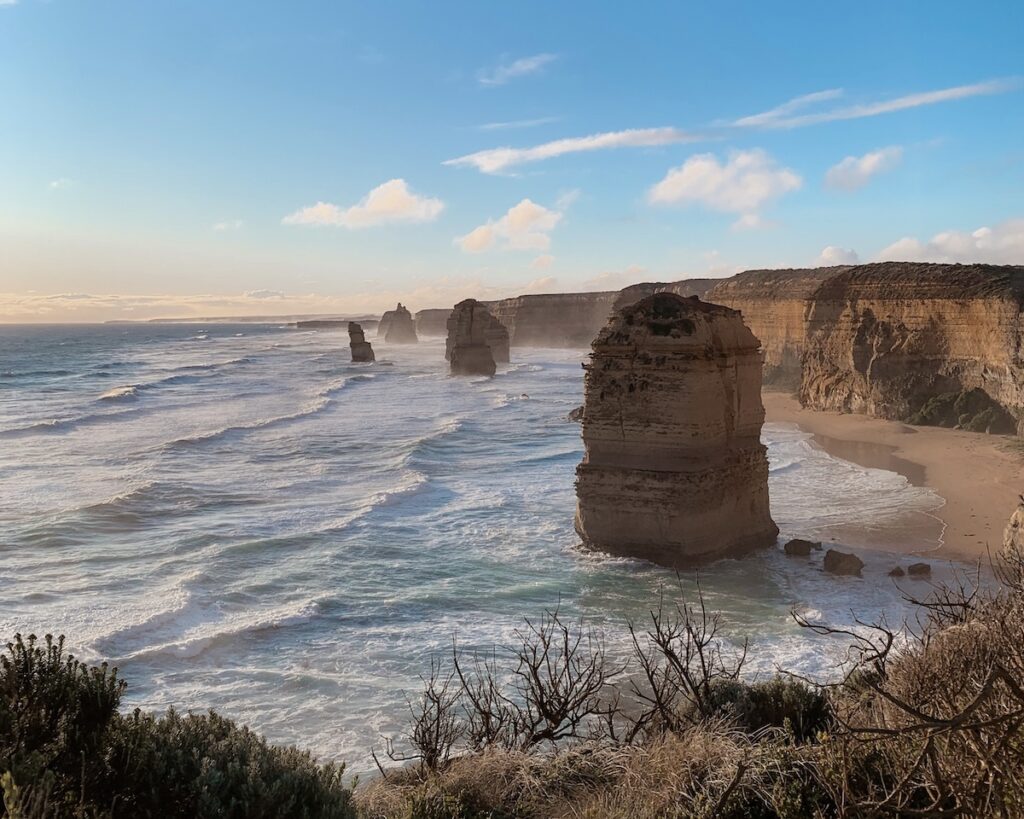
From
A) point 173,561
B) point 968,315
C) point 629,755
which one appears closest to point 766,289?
point 968,315

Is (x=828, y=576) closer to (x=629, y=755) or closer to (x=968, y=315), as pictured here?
(x=629, y=755)

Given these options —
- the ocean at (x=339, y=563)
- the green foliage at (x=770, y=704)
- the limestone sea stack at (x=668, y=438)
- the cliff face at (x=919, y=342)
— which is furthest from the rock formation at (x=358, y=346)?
the green foliage at (x=770, y=704)

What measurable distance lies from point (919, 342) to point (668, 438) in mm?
26743

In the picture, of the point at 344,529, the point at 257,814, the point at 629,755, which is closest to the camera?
the point at 257,814

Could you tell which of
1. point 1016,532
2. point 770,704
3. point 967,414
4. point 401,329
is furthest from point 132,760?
point 401,329

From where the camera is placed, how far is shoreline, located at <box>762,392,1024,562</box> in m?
18.5

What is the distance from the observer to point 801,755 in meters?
5.88

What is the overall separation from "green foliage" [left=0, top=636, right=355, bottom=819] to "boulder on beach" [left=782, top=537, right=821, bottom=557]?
42.8ft

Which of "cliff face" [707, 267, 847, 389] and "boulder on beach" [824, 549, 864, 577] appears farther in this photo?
"cliff face" [707, 267, 847, 389]

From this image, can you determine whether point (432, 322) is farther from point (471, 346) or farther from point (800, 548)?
point (800, 548)

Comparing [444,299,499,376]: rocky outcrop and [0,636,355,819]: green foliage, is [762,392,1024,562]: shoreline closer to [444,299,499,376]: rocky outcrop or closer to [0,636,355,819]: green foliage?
[0,636,355,819]: green foliage

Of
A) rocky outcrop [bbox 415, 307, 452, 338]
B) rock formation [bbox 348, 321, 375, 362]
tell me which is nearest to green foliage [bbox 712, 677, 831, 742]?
rock formation [bbox 348, 321, 375, 362]

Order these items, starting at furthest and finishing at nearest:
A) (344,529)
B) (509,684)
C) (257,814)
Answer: (344,529) → (509,684) → (257,814)

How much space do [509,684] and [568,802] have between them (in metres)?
5.02
